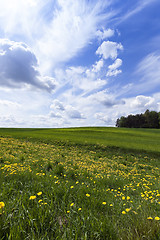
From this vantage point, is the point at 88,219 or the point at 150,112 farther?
the point at 150,112

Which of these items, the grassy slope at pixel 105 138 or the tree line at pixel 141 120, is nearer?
the grassy slope at pixel 105 138

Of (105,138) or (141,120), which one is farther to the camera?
(141,120)

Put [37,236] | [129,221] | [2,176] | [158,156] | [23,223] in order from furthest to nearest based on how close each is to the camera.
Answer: [158,156] < [2,176] < [129,221] < [23,223] < [37,236]

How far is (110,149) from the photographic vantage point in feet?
64.2

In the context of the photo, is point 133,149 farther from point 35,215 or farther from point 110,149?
point 35,215

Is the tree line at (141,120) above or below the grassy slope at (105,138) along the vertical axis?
above

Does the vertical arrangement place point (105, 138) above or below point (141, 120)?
below

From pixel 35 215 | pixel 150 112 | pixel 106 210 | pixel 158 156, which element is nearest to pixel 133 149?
pixel 158 156

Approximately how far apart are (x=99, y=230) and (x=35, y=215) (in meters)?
1.03

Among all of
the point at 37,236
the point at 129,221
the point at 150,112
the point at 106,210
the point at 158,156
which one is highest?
the point at 150,112

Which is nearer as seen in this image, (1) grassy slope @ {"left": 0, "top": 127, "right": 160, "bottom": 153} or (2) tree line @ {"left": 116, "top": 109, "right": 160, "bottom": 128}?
(1) grassy slope @ {"left": 0, "top": 127, "right": 160, "bottom": 153}

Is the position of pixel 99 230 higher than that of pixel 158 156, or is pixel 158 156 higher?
pixel 99 230

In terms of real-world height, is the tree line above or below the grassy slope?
above

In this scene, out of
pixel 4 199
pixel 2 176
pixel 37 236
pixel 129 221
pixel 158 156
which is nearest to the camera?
pixel 37 236
